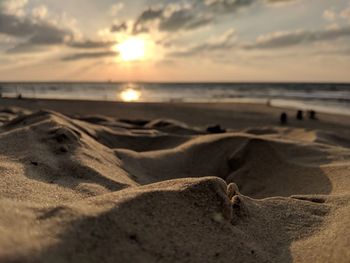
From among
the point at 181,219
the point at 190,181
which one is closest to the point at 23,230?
the point at 181,219

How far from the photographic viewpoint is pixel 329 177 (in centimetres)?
298

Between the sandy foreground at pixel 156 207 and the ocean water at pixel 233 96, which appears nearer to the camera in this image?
the sandy foreground at pixel 156 207

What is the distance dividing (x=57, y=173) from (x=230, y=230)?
139 centimetres

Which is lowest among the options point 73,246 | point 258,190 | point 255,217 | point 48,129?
point 258,190

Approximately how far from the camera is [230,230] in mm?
1658

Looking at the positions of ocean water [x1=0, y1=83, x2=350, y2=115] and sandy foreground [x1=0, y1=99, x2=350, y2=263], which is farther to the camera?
ocean water [x1=0, y1=83, x2=350, y2=115]

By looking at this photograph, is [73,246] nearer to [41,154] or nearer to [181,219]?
[181,219]

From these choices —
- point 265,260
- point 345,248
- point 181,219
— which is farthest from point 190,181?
point 345,248

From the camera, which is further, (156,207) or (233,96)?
(233,96)

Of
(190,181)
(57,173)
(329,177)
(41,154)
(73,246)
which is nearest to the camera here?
(73,246)

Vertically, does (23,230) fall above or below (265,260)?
above

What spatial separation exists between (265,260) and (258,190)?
1.69 metres

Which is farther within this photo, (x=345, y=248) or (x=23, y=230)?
(x=345, y=248)

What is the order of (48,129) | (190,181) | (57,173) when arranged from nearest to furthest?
1. (190,181)
2. (57,173)
3. (48,129)
